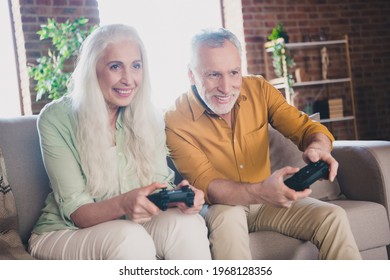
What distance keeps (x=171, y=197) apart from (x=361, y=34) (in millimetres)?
4230

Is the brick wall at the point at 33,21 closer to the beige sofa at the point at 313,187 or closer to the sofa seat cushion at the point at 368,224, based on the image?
the beige sofa at the point at 313,187

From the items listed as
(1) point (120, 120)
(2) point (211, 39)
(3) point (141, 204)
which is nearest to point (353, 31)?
(2) point (211, 39)

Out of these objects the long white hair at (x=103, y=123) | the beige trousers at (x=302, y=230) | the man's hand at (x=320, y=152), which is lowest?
the beige trousers at (x=302, y=230)

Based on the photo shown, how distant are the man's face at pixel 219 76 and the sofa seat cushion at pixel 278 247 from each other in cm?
39

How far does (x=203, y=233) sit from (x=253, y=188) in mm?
185

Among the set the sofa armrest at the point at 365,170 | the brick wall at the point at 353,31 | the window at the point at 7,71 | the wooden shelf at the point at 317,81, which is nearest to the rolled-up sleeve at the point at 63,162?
the sofa armrest at the point at 365,170

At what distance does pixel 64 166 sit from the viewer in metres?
1.42

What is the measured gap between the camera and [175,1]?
186 inches

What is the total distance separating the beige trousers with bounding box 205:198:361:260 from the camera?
1427mm

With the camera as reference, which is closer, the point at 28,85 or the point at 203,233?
the point at 203,233

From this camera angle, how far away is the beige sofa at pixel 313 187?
64.0 inches
